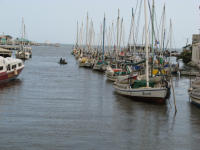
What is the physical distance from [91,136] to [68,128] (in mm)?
2308

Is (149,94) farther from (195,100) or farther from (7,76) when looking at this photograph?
(7,76)

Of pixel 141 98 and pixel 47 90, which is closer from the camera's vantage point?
pixel 141 98

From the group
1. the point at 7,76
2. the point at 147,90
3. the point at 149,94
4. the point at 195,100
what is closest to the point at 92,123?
the point at 147,90

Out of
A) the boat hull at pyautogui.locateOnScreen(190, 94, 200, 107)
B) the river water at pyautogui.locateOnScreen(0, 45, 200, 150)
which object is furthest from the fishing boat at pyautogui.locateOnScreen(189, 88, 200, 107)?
the river water at pyautogui.locateOnScreen(0, 45, 200, 150)

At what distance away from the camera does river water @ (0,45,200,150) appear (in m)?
20.7

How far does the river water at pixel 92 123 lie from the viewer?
2066 centimetres

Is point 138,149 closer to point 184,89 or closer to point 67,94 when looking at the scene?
point 67,94

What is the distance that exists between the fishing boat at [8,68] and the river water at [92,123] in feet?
19.2

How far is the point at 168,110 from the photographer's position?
31.5m

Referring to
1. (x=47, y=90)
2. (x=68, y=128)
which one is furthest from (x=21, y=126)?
(x=47, y=90)

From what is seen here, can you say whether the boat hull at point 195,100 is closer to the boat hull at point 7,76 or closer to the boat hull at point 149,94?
the boat hull at point 149,94

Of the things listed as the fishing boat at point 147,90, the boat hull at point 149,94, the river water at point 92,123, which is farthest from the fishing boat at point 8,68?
the boat hull at point 149,94

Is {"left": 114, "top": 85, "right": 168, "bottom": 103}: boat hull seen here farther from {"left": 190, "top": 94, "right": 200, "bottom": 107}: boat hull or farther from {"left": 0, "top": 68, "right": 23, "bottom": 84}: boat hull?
{"left": 0, "top": 68, "right": 23, "bottom": 84}: boat hull

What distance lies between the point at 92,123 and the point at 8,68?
25020 mm
